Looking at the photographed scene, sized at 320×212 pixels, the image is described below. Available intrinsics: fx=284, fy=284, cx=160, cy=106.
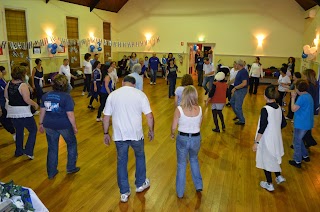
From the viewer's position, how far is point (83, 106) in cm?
830

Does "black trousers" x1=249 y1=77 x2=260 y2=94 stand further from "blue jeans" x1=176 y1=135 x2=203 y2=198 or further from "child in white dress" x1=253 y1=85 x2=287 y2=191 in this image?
"blue jeans" x1=176 y1=135 x2=203 y2=198

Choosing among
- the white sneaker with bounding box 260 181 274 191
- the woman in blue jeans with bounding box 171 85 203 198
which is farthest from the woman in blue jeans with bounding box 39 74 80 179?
the white sneaker with bounding box 260 181 274 191

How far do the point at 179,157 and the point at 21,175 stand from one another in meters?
2.32

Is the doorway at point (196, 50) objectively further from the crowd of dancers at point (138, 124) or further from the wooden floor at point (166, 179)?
the crowd of dancers at point (138, 124)

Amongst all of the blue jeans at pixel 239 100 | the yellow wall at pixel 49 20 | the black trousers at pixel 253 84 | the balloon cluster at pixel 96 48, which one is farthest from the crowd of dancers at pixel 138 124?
the balloon cluster at pixel 96 48

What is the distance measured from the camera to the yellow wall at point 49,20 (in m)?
9.38

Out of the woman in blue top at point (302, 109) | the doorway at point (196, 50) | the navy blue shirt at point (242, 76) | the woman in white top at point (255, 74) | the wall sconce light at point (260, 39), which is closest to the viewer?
the woman in blue top at point (302, 109)

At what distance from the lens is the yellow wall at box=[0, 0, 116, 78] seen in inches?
369

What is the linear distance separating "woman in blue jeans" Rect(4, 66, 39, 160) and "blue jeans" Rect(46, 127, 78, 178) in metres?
0.79

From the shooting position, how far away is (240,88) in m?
6.25

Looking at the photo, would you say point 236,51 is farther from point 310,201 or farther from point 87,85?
point 310,201

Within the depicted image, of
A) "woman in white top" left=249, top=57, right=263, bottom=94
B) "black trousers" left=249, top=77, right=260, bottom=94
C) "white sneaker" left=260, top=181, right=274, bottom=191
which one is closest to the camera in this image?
"white sneaker" left=260, top=181, right=274, bottom=191

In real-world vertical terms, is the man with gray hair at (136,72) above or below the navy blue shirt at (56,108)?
above

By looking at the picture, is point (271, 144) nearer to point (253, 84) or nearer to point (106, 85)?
point (106, 85)
